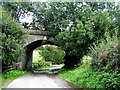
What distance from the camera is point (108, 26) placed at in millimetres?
19938

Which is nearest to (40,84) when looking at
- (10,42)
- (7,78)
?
(7,78)

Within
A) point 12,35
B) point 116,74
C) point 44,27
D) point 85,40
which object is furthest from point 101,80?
point 44,27

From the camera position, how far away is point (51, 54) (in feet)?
127

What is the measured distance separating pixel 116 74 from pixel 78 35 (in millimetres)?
10393

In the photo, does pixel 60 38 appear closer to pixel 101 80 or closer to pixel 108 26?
pixel 108 26

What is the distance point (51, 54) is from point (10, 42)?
76.0 ft

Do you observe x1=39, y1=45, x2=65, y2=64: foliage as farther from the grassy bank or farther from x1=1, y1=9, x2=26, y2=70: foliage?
x1=1, y1=9, x2=26, y2=70: foliage

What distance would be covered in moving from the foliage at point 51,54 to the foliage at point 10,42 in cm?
2060

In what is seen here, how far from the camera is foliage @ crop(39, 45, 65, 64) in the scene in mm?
37562

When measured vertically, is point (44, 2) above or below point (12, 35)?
above

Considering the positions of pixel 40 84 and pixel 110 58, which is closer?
pixel 110 58

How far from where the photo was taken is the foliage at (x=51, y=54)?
3756cm

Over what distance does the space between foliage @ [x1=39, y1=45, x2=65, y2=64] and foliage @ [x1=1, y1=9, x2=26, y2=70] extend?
20600 mm

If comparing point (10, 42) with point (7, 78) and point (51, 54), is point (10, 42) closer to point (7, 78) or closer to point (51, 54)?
point (7, 78)
